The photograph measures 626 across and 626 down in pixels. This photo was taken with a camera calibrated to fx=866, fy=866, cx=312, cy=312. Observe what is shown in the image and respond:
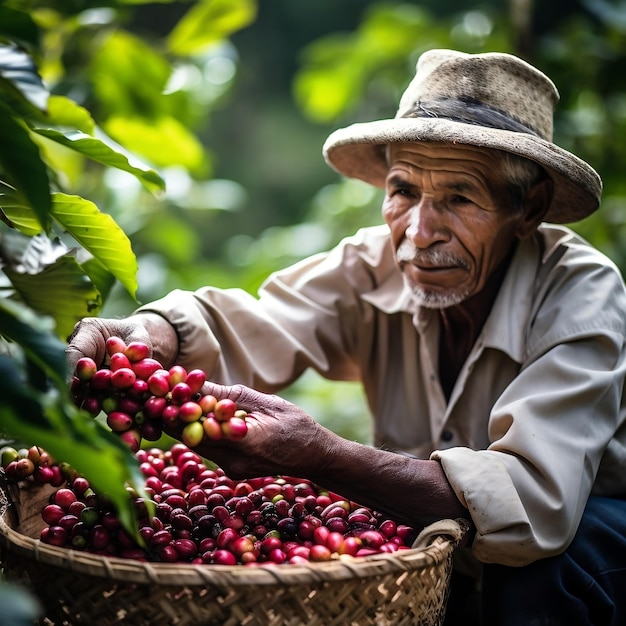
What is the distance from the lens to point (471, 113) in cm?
183

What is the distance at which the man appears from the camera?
1.58 m

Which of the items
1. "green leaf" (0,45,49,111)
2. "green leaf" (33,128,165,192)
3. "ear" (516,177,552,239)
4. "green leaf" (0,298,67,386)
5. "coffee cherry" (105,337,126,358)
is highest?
"green leaf" (0,45,49,111)

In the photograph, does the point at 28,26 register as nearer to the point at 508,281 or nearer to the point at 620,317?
the point at 508,281

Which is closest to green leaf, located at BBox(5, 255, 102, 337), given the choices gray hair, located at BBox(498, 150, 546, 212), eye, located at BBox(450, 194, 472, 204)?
eye, located at BBox(450, 194, 472, 204)

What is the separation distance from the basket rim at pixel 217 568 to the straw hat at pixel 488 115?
2.76 feet

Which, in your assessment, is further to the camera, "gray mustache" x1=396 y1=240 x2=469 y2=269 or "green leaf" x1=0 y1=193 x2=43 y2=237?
"gray mustache" x1=396 y1=240 x2=469 y2=269

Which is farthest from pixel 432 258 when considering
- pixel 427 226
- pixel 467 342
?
pixel 467 342

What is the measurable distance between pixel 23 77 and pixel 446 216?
0.93 meters

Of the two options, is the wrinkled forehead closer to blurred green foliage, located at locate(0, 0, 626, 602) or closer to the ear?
the ear

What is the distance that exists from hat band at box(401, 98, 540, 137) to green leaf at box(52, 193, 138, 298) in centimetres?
70

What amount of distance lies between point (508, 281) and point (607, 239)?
1.97m

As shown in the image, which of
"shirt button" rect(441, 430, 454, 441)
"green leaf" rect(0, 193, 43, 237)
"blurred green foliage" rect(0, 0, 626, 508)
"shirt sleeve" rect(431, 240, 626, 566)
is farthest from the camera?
"blurred green foliage" rect(0, 0, 626, 508)

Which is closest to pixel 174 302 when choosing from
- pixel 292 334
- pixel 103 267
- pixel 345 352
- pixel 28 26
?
pixel 103 267

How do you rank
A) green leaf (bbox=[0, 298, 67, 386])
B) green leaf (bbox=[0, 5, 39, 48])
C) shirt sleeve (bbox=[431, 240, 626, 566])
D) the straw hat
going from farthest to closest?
the straw hat < shirt sleeve (bbox=[431, 240, 626, 566]) < green leaf (bbox=[0, 5, 39, 48]) < green leaf (bbox=[0, 298, 67, 386])
